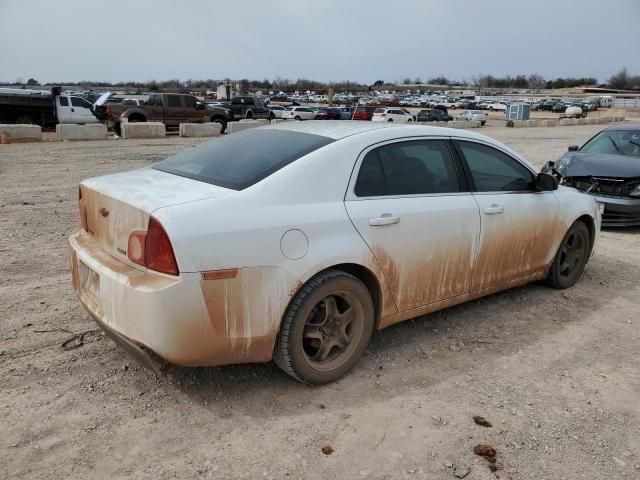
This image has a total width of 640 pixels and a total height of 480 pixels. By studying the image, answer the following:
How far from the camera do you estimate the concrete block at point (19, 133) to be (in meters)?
16.9

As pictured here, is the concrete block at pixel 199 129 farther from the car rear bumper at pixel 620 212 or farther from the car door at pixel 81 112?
the car rear bumper at pixel 620 212

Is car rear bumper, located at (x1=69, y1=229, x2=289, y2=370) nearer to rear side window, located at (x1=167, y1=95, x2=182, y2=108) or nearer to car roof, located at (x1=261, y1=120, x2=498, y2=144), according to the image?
car roof, located at (x1=261, y1=120, x2=498, y2=144)

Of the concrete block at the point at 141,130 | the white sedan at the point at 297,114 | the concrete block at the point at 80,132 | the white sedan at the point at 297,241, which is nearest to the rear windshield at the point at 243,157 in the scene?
the white sedan at the point at 297,241

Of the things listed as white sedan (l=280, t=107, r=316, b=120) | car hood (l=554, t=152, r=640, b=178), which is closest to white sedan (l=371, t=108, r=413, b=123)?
white sedan (l=280, t=107, r=316, b=120)

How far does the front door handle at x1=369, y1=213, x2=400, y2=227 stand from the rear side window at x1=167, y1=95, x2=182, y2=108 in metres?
22.1

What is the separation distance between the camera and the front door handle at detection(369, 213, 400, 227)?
3.35 metres

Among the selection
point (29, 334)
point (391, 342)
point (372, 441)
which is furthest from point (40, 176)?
point (372, 441)

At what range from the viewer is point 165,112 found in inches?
926

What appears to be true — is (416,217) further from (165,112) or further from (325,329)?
(165,112)

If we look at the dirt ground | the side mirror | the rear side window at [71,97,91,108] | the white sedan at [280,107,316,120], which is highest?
the rear side window at [71,97,91,108]

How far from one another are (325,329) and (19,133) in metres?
17.3

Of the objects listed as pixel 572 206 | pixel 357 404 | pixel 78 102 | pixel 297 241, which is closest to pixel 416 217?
pixel 297 241

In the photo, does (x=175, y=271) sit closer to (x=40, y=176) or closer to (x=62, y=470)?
(x=62, y=470)

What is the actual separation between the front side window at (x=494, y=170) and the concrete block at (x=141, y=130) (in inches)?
692
